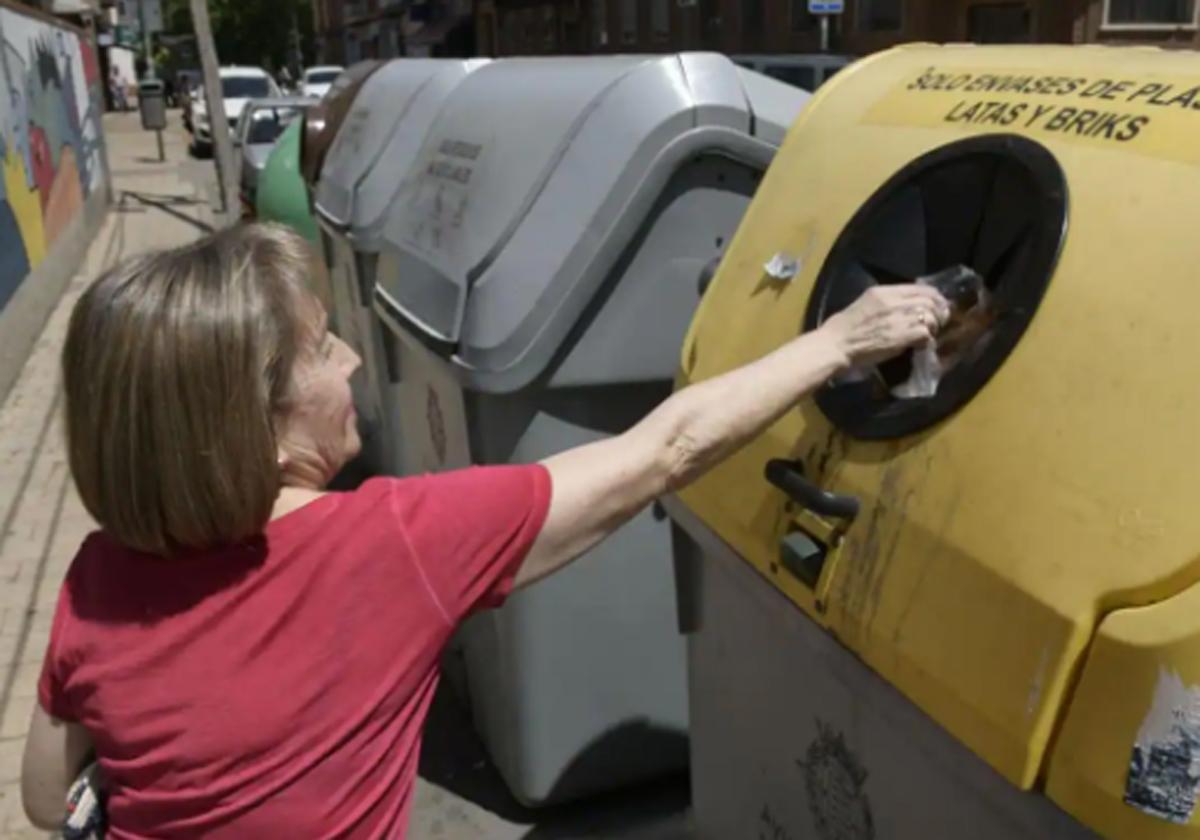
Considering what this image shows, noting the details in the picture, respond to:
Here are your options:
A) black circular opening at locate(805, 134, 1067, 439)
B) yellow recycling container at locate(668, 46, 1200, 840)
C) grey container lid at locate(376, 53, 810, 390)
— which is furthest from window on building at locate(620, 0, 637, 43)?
black circular opening at locate(805, 134, 1067, 439)

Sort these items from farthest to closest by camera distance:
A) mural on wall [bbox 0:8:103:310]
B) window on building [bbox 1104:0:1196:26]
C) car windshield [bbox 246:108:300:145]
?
window on building [bbox 1104:0:1196:26]
car windshield [bbox 246:108:300:145]
mural on wall [bbox 0:8:103:310]

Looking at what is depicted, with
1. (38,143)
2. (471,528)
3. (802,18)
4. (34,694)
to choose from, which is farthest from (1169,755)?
(802,18)

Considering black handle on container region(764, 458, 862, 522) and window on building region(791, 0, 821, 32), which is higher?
window on building region(791, 0, 821, 32)

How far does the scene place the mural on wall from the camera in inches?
324

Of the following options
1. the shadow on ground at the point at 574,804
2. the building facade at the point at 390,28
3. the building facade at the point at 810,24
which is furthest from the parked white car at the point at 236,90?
the shadow on ground at the point at 574,804

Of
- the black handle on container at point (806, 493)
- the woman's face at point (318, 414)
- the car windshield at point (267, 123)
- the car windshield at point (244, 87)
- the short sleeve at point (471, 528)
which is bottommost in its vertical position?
the car windshield at point (244, 87)

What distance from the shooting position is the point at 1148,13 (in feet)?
56.3

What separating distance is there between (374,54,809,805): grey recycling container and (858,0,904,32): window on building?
18.4 meters

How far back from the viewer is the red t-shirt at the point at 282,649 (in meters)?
1.31

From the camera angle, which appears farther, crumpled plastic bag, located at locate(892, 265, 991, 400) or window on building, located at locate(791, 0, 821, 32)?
window on building, located at locate(791, 0, 821, 32)

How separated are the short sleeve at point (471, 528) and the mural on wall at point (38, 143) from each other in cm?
706

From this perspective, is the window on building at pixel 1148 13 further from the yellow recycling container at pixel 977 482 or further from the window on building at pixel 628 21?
the yellow recycling container at pixel 977 482

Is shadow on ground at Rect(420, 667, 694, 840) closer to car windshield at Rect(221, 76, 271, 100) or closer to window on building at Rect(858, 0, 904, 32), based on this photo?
window on building at Rect(858, 0, 904, 32)

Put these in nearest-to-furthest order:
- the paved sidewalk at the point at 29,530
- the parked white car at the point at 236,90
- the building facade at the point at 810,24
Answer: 1. the paved sidewalk at the point at 29,530
2. the building facade at the point at 810,24
3. the parked white car at the point at 236,90
